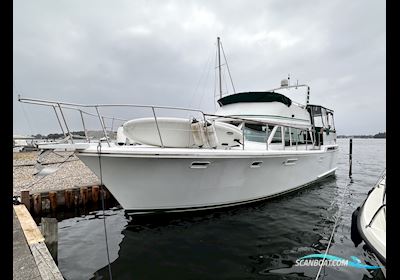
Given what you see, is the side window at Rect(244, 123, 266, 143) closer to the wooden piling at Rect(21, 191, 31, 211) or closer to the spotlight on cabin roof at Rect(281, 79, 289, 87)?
the spotlight on cabin roof at Rect(281, 79, 289, 87)

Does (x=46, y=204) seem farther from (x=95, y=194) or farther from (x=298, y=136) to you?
(x=298, y=136)

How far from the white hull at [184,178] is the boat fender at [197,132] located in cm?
63

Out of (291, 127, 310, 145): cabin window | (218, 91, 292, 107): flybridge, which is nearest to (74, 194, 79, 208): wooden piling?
(218, 91, 292, 107): flybridge

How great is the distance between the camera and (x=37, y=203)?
24.2 feet

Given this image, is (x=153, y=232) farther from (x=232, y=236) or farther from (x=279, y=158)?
(x=279, y=158)

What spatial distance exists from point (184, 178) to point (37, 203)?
531 cm

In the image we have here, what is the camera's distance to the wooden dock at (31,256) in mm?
3043

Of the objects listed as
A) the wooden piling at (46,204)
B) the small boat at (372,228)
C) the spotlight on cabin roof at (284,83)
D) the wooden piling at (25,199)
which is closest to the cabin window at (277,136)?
the small boat at (372,228)

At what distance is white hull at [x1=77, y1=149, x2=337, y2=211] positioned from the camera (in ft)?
16.9

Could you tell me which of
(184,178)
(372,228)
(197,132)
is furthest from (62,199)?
(372,228)

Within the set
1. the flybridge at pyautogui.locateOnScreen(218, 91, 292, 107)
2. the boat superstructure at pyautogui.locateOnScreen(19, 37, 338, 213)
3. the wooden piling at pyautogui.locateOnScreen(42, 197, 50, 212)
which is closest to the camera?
the boat superstructure at pyautogui.locateOnScreen(19, 37, 338, 213)

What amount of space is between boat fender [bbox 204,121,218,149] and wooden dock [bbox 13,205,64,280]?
4.00 m
